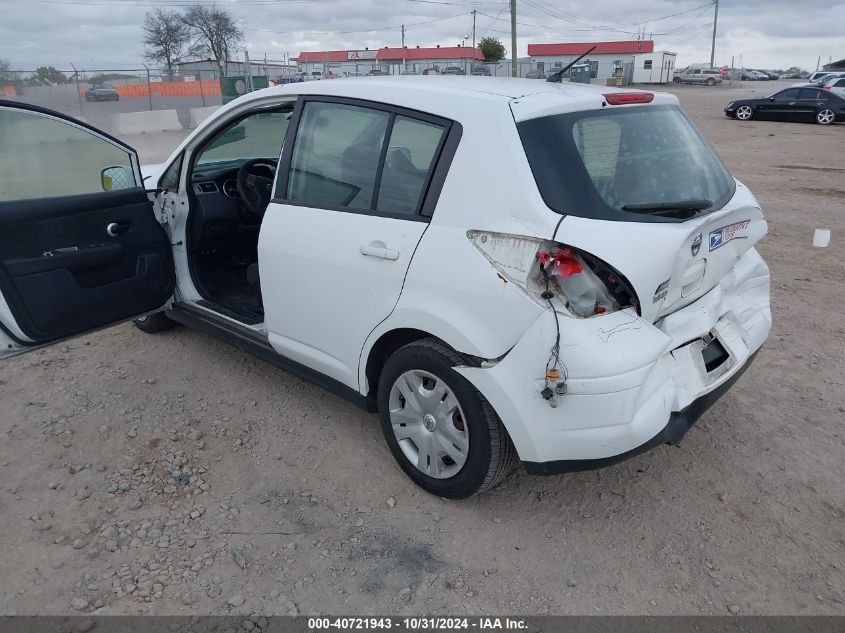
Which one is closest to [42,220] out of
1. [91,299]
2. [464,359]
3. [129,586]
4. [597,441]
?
[91,299]

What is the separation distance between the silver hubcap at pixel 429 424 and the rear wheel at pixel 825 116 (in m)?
23.3

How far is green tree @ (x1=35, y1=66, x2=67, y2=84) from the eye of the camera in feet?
69.9

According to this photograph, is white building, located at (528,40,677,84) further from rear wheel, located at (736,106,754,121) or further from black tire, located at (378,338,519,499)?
black tire, located at (378,338,519,499)

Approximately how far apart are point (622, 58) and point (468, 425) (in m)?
72.3

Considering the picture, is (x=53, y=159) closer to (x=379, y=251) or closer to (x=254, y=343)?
(x=254, y=343)

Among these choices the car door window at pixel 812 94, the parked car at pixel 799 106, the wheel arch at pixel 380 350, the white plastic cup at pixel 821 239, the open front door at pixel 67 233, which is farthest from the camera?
the car door window at pixel 812 94

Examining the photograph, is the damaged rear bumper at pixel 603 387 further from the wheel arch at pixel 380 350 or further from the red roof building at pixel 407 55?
the red roof building at pixel 407 55

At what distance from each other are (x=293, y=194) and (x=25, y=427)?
2.02 metres

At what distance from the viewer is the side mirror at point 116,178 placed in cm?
367

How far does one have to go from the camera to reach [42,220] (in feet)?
10.5

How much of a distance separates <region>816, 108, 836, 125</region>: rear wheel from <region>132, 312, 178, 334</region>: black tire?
22.9 meters

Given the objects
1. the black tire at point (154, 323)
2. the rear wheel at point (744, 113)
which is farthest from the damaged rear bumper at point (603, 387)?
the rear wheel at point (744, 113)

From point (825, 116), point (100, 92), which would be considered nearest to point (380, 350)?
point (825, 116)

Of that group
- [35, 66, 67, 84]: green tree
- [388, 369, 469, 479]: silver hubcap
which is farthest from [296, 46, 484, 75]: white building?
[388, 369, 469, 479]: silver hubcap
